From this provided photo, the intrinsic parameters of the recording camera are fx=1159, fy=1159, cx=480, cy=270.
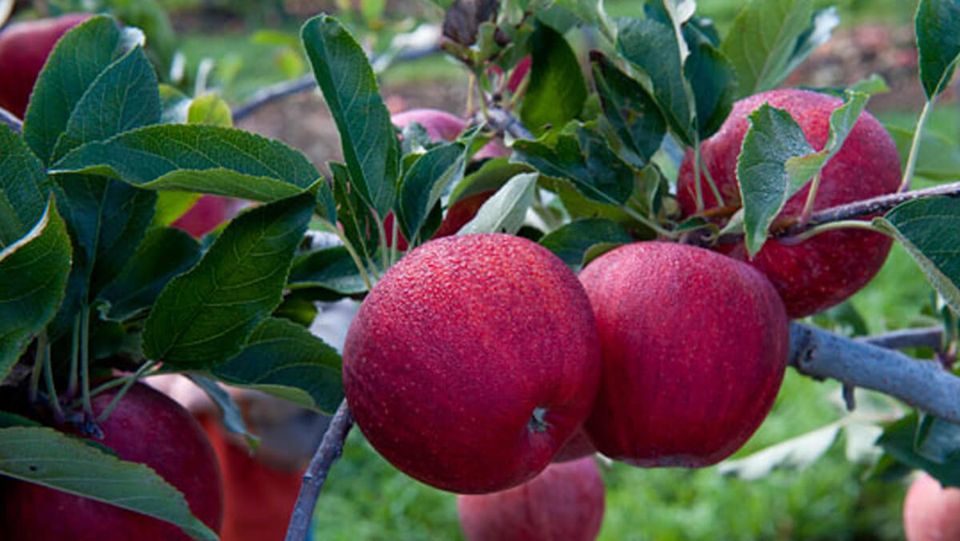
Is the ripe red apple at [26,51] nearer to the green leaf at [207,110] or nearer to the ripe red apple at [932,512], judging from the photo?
the green leaf at [207,110]

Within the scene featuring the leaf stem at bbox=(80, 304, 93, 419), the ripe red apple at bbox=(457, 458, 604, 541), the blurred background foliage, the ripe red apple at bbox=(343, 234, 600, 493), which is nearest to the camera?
the ripe red apple at bbox=(343, 234, 600, 493)

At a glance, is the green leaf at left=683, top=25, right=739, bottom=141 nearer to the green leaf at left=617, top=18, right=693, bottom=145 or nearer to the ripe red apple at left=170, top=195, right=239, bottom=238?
the green leaf at left=617, top=18, right=693, bottom=145

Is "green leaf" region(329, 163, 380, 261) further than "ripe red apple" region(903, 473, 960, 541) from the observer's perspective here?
No

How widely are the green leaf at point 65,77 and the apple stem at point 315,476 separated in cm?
22

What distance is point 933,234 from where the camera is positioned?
54cm

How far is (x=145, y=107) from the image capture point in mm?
621

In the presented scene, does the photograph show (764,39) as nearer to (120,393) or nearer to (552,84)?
(552,84)

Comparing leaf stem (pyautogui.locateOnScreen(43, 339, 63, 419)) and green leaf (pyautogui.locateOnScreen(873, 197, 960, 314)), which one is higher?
green leaf (pyautogui.locateOnScreen(873, 197, 960, 314))

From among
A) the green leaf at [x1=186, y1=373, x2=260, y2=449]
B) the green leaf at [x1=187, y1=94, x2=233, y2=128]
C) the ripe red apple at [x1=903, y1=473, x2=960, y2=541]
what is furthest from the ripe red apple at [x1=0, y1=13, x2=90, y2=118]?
the ripe red apple at [x1=903, y1=473, x2=960, y2=541]

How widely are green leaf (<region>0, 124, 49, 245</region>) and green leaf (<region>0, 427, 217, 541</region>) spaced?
0.30 feet

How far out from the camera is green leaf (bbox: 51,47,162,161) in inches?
23.8

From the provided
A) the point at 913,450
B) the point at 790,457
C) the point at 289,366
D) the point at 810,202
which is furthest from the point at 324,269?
the point at 790,457

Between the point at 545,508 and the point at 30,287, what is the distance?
0.52m

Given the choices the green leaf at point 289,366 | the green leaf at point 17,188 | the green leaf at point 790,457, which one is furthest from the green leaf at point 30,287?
the green leaf at point 790,457
